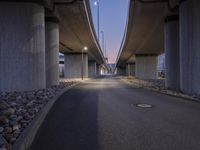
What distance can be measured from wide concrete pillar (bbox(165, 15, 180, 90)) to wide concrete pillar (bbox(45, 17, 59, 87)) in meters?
8.90

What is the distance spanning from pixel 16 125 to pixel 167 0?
51.6 ft

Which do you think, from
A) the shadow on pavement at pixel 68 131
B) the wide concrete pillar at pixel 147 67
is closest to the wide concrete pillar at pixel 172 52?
the shadow on pavement at pixel 68 131

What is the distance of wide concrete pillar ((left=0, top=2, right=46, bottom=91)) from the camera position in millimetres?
16609

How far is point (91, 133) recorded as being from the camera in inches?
268

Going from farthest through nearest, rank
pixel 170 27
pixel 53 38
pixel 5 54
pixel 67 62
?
pixel 67 62 < pixel 53 38 < pixel 170 27 < pixel 5 54

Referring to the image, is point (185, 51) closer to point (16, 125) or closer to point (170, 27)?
point (170, 27)

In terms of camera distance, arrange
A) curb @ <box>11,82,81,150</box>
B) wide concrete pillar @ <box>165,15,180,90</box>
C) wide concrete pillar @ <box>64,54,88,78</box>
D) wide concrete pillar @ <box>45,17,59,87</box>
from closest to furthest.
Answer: curb @ <box>11,82,81,150</box> → wide concrete pillar @ <box>165,15,180,90</box> → wide concrete pillar @ <box>45,17,59,87</box> → wide concrete pillar @ <box>64,54,88,78</box>

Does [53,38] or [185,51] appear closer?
[185,51]

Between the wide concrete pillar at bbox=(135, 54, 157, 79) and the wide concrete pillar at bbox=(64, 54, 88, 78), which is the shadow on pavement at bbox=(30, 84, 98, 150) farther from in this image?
the wide concrete pillar at bbox=(135, 54, 157, 79)

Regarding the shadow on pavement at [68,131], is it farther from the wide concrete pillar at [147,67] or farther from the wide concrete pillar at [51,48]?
the wide concrete pillar at [147,67]

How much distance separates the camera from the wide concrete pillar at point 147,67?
55.3 m

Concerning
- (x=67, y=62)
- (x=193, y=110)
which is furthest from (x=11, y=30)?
(x=67, y=62)

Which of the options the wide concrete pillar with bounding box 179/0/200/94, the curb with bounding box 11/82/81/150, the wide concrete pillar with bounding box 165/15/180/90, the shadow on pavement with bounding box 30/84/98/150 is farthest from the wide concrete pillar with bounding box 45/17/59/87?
the curb with bounding box 11/82/81/150

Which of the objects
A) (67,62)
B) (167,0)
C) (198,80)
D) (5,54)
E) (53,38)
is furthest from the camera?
(67,62)
